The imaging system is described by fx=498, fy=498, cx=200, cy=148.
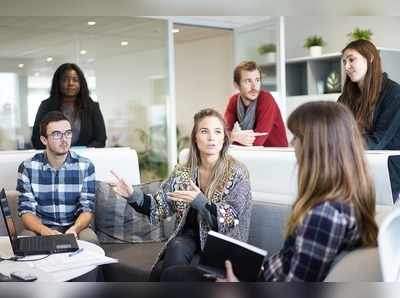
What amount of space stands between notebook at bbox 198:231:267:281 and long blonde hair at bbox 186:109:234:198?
1.59ft

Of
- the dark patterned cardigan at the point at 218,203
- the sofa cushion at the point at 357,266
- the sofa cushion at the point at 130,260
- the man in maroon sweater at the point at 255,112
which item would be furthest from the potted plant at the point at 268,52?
the sofa cushion at the point at 357,266

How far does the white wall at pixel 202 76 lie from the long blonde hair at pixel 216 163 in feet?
10.7

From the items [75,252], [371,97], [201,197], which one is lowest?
[75,252]

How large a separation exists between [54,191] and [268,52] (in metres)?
2.32

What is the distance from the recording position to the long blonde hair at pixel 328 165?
0.60 metres

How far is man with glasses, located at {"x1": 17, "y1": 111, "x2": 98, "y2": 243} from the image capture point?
1582mm

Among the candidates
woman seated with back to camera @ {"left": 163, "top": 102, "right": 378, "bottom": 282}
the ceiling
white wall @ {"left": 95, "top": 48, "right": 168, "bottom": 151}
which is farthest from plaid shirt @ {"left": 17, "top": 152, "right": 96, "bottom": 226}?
white wall @ {"left": 95, "top": 48, "right": 168, "bottom": 151}

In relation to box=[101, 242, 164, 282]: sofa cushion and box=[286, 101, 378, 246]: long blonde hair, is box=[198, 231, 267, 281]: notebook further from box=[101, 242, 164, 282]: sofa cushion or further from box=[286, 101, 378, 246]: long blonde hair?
box=[101, 242, 164, 282]: sofa cushion

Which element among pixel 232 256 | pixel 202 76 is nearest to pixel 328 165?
pixel 232 256

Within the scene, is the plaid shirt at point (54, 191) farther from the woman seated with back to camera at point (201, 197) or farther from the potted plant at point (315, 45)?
the potted plant at point (315, 45)

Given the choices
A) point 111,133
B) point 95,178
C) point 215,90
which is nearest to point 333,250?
point 95,178

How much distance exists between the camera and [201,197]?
4.05ft

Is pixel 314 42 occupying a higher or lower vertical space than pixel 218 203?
higher

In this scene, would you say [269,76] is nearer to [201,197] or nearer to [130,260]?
[130,260]
